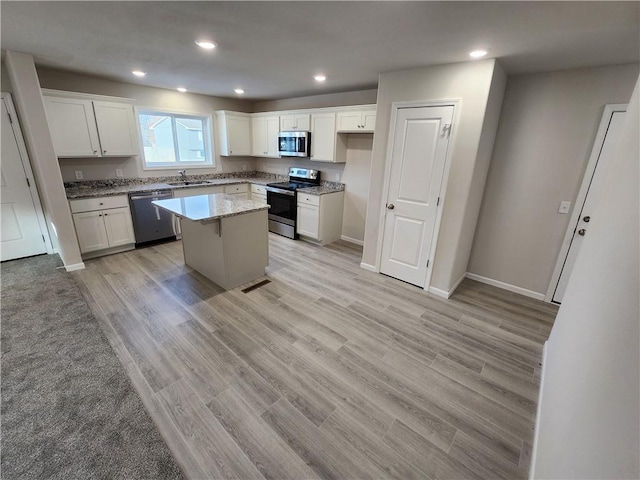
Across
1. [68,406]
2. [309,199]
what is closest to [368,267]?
[309,199]

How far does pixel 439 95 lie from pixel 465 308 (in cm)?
225

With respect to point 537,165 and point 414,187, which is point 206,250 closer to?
point 414,187

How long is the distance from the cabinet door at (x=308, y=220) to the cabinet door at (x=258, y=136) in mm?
1716

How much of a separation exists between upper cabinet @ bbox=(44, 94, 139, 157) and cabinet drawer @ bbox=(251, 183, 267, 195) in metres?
1.96

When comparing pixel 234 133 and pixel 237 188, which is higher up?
pixel 234 133

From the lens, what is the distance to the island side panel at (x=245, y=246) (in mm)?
3068

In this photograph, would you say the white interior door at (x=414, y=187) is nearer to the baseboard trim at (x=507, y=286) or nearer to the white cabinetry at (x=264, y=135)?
the baseboard trim at (x=507, y=286)

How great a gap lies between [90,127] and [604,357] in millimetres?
5310

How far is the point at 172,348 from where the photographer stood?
226 cm

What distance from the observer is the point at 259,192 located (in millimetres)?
5410

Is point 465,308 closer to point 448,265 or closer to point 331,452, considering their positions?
point 448,265

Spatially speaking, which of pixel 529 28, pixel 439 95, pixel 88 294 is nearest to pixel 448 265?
pixel 439 95

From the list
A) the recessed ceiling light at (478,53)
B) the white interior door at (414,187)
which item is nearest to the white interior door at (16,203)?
the white interior door at (414,187)

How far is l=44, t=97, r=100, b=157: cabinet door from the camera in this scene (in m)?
3.47
